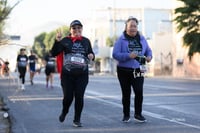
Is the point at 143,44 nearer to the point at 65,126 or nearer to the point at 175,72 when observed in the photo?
the point at 65,126

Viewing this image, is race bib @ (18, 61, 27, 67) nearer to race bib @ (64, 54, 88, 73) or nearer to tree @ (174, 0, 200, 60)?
race bib @ (64, 54, 88, 73)

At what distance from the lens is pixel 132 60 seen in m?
10.4

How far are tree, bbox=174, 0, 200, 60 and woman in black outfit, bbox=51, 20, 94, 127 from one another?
34.1m

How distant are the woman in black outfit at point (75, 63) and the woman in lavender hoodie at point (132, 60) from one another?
26.9 inches

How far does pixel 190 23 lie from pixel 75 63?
35.3 metres

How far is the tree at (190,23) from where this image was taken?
43.5 meters

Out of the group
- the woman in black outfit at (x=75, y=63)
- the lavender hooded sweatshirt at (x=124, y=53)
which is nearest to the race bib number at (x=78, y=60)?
the woman in black outfit at (x=75, y=63)

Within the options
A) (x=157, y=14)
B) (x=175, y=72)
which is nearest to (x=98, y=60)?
(x=157, y=14)

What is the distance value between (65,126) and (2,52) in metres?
6.34

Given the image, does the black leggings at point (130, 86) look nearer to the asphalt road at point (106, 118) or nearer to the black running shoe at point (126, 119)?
the black running shoe at point (126, 119)

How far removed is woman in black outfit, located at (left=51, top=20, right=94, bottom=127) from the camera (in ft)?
32.5

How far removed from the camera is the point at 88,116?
11734mm

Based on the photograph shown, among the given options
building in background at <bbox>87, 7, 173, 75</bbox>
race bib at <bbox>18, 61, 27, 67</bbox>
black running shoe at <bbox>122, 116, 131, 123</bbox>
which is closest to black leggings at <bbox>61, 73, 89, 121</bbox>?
black running shoe at <bbox>122, 116, 131, 123</bbox>

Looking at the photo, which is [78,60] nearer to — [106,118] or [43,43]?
[106,118]
